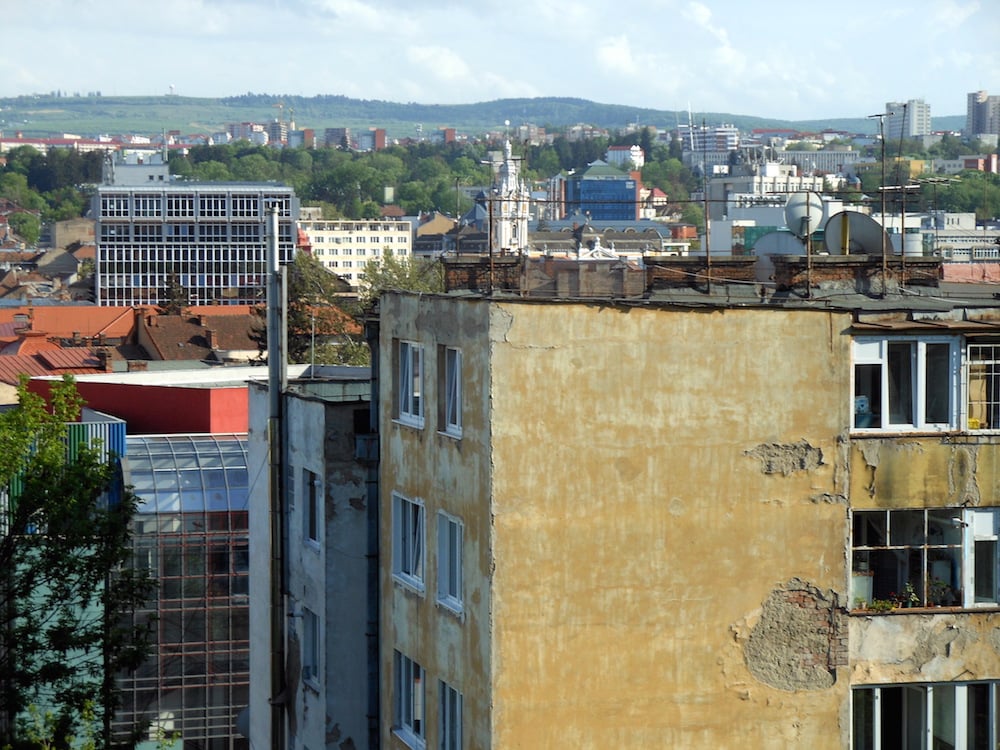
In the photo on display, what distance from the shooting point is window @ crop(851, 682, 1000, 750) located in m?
12.4

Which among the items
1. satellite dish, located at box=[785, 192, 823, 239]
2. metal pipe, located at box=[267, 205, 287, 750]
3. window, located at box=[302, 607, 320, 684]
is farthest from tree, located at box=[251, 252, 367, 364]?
satellite dish, located at box=[785, 192, 823, 239]

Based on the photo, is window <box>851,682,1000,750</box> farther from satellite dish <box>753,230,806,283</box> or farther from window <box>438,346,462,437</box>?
satellite dish <box>753,230,806,283</box>

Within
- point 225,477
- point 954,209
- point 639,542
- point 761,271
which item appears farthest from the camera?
point 954,209

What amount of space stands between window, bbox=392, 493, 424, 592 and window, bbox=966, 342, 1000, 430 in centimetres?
418

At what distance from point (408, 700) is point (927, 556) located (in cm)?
426

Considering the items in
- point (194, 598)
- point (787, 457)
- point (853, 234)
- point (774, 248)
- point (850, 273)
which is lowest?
point (194, 598)

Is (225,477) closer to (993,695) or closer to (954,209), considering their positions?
(993,695)

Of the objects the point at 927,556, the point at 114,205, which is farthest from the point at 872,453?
the point at 114,205

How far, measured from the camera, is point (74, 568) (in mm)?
19797

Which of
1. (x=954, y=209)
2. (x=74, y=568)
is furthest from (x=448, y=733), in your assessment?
(x=954, y=209)

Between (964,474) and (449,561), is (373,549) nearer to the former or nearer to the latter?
(449,561)

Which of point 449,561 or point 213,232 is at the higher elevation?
point 213,232

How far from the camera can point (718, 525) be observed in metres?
12.2

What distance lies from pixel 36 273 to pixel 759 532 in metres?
168
